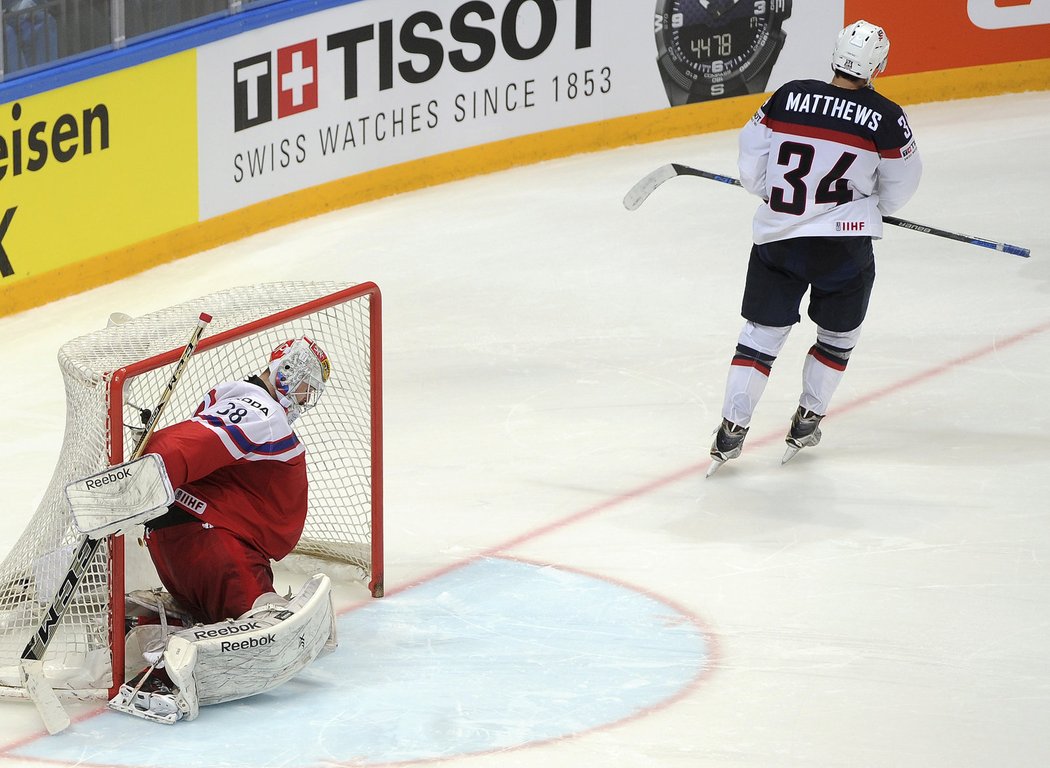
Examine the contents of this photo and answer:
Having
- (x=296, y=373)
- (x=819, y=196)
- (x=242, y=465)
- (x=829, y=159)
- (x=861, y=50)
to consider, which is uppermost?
(x=861, y=50)

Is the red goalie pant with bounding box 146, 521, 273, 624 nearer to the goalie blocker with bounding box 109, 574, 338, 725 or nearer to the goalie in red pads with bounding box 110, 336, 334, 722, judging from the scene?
the goalie in red pads with bounding box 110, 336, 334, 722

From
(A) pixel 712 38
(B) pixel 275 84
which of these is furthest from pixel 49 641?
(A) pixel 712 38

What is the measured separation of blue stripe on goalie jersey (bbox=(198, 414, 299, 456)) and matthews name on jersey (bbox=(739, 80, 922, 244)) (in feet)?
6.30

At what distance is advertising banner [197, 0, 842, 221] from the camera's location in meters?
8.25

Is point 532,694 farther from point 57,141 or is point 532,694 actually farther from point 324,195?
point 324,195

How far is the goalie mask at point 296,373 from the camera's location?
4.37 meters

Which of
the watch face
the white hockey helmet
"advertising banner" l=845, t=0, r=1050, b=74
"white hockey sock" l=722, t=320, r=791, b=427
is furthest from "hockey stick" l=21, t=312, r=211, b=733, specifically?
"advertising banner" l=845, t=0, r=1050, b=74

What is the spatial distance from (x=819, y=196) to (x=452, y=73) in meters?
3.86

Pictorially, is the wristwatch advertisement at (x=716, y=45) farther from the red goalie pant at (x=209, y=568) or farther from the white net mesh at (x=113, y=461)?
the red goalie pant at (x=209, y=568)

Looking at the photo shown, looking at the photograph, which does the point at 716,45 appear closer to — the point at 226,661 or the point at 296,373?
the point at 296,373

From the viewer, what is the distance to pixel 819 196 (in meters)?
5.54

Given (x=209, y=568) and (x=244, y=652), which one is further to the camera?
(x=209, y=568)

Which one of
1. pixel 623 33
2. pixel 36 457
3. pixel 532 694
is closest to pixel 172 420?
pixel 36 457

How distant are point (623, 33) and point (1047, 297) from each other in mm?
2913
